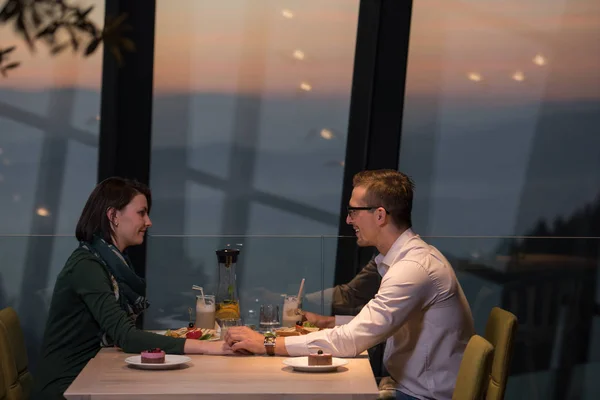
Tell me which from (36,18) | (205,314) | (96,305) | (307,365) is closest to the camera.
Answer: (36,18)

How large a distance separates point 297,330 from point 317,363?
2.10 feet

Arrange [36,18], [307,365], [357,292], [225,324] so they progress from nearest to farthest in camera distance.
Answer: [36,18] < [307,365] < [225,324] < [357,292]

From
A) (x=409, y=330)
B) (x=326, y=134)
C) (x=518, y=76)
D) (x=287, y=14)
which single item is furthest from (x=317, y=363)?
(x=518, y=76)

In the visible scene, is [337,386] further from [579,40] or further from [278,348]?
[579,40]

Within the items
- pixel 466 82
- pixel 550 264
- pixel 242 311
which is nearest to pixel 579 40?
pixel 466 82

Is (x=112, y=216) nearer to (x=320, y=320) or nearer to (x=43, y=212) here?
(x=320, y=320)

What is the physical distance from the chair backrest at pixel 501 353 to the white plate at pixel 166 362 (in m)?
1.01

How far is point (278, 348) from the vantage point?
310 cm

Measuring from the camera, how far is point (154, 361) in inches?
113

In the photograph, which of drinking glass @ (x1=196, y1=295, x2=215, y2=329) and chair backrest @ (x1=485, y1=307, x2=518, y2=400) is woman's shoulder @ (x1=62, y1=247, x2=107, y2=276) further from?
chair backrest @ (x1=485, y1=307, x2=518, y2=400)

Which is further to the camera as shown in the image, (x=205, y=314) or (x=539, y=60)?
(x=539, y=60)

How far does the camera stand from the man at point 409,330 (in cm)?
304

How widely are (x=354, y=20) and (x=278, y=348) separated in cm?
332

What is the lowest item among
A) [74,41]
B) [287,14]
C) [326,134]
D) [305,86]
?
[74,41]
